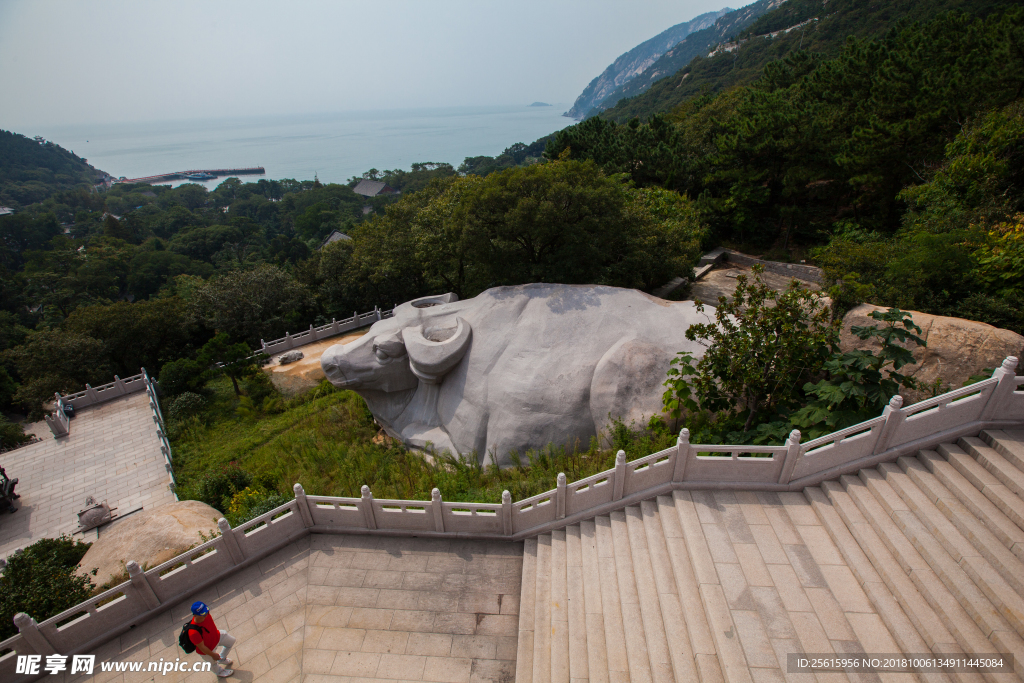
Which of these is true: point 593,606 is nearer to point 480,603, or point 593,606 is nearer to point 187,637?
point 480,603

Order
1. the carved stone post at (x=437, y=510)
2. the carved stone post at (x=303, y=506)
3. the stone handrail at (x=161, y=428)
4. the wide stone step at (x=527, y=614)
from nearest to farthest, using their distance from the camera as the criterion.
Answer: the wide stone step at (x=527, y=614) < the carved stone post at (x=437, y=510) < the carved stone post at (x=303, y=506) < the stone handrail at (x=161, y=428)

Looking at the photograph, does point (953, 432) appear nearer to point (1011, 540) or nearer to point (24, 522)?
point (1011, 540)

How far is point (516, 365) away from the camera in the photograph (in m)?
10.0

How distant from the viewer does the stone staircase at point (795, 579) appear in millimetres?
4988

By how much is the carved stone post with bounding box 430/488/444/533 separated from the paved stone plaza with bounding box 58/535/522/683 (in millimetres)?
293

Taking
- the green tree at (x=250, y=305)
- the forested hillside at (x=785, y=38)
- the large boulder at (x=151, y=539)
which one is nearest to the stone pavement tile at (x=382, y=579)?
the large boulder at (x=151, y=539)

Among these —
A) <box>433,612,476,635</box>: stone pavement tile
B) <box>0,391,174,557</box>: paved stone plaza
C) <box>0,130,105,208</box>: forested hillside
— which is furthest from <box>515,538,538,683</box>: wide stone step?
<box>0,130,105,208</box>: forested hillside

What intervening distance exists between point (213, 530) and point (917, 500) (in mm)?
11847

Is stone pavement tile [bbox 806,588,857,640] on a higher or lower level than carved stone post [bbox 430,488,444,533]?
higher

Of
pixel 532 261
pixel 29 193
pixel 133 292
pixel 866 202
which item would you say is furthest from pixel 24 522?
pixel 29 193

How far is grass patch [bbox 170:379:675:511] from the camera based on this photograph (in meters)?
8.92

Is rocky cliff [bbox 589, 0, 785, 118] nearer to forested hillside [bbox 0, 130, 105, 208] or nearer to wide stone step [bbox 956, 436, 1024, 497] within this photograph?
forested hillside [bbox 0, 130, 105, 208]

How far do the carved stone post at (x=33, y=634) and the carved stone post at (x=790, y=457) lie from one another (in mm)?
10561

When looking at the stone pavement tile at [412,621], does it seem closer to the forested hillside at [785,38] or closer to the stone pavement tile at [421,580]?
the stone pavement tile at [421,580]
